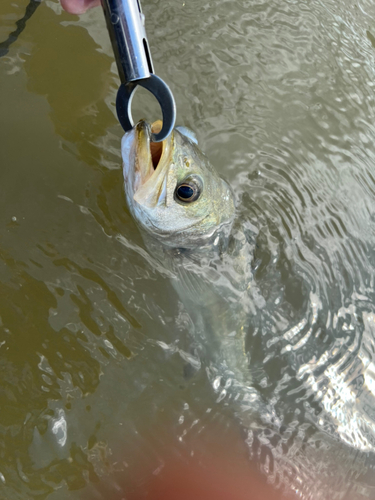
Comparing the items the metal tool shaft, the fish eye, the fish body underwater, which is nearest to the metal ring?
the metal tool shaft

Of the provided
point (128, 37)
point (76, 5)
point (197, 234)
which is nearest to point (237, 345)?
point (197, 234)

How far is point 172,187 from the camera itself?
5.96 ft

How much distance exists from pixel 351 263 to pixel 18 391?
2.11 meters

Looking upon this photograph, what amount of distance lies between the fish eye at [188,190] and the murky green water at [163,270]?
0.48 metres

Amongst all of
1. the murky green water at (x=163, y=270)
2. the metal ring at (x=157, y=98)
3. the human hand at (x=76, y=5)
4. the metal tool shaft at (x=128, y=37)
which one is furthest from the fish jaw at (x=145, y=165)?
the human hand at (x=76, y=5)

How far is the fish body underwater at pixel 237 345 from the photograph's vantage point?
7.19 ft

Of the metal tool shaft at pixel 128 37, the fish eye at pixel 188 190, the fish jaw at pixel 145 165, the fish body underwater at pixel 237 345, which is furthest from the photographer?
the fish body underwater at pixel 237 345

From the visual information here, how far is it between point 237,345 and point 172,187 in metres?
1.06

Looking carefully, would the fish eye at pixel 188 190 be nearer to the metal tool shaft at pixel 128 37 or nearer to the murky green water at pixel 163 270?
the murky green water at pixel 163 270

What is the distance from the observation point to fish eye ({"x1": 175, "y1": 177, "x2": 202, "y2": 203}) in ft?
6.07

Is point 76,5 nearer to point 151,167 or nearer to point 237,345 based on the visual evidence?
point 151,167

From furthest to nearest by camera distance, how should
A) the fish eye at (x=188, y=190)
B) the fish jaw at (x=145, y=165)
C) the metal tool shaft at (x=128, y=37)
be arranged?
the fish eye at (x=188, y=190) < the fish jaw at (x=145, y=165) < the metal tool shaft at (x=128, y=37)

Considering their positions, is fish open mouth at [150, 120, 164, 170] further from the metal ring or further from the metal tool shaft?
the metal tool shaft

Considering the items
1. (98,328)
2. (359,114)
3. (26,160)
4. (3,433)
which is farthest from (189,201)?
(359,114)
